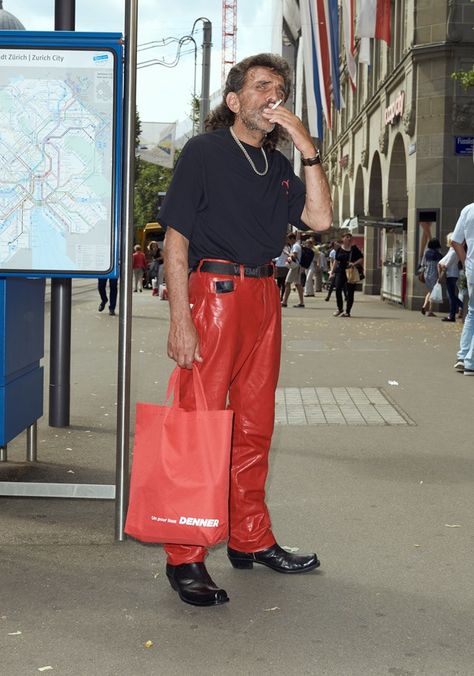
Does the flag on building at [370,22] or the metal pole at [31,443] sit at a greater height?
the flag on building at [370,22]

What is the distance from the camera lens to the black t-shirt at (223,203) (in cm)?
427

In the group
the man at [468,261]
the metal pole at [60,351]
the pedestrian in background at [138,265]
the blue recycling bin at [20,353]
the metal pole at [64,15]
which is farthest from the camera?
the pedestrian in background at [138,265]

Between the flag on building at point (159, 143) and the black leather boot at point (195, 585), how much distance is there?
3537cm

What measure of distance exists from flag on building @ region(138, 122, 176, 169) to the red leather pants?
35.0 m

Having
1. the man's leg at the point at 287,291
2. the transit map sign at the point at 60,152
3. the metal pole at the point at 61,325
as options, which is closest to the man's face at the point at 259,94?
the transit map sign at the point at 60,152

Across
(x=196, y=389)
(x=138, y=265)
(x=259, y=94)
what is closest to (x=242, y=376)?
(x=196, y=389)

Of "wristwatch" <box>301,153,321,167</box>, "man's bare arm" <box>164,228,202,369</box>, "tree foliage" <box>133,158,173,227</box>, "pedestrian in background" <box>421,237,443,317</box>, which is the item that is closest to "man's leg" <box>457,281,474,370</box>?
"wristwatch" <box>301,153,321,167</box>

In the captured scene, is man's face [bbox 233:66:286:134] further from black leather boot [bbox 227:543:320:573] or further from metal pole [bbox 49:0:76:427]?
metal pole [bbox 49:0:76:427]

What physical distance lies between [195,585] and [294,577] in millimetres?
553

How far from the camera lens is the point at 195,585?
4.15 m

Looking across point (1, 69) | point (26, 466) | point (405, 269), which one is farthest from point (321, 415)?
point (405, 269)

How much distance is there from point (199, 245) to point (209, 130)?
0.50 metres

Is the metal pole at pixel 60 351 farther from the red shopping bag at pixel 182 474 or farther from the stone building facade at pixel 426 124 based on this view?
the stone building facade at pixel 426 124

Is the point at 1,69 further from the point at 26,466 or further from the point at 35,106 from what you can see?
the point at 26,466
